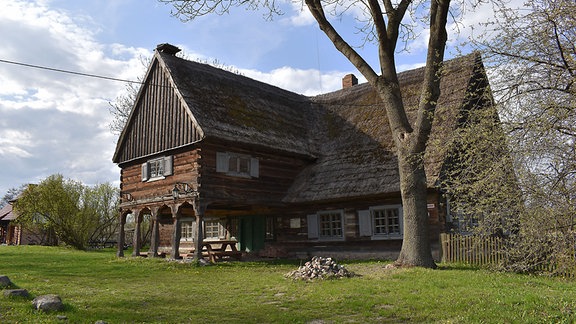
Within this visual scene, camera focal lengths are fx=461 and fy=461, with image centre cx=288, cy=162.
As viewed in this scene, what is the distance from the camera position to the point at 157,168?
65.6 feet

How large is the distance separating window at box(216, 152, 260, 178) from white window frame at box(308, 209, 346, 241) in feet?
10.5

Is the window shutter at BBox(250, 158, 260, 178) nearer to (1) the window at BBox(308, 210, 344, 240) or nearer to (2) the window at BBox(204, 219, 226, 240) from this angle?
(1) the window at BBox(308, 210, 344, 240)

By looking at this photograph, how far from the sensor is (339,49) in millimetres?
14039

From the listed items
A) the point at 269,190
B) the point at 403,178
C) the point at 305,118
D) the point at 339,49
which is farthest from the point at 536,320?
the point at 305,118

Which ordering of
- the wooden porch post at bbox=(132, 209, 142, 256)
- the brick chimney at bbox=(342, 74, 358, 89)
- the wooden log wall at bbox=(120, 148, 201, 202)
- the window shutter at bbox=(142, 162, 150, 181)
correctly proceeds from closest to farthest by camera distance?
the wooden log wall at bbox=(120, 148, 201, 202), the wooden porch post at bbox=(132, 209, 142, 256), the window shutter at bbox=(142, 162, 150, 181), the brick chimney at bbox=(342, 74, 358, 89)

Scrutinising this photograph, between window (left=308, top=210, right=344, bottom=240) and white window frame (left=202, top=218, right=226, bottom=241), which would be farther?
white window frame (left=202, top=218, right=226, bottom=241)

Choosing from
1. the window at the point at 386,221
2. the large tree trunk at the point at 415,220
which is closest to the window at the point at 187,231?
the window at the point at 386,221

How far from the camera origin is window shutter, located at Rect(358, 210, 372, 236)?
18.2 m

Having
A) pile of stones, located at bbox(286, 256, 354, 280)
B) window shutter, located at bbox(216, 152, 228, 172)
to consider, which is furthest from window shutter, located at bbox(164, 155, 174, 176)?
pile of stones, located at bbox(286, 256, 354, 280)

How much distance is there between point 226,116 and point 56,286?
10.00 m

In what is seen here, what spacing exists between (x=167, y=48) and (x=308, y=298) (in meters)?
15.6

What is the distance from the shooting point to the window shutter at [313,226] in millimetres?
19891

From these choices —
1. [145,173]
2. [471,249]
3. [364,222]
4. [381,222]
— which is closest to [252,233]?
[145,173]

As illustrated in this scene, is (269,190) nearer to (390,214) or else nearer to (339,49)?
→ (390,214)
